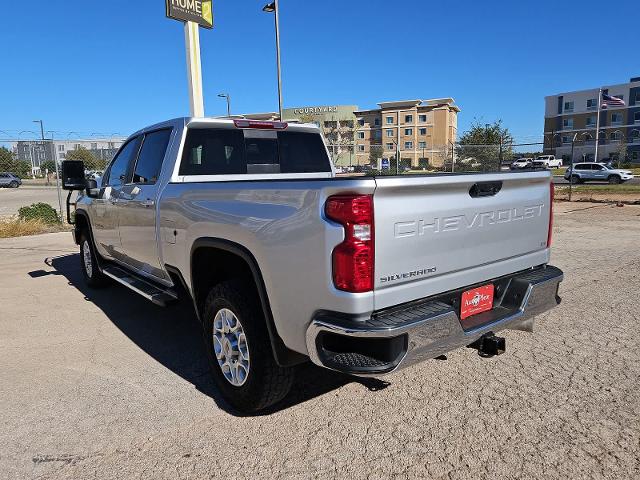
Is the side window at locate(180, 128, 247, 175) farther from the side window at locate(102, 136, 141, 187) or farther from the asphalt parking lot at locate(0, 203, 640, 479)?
the asphalt parking lot at locate(0, 203, 640, 479)

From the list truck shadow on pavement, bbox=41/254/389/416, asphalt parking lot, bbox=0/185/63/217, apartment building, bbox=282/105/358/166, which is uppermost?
apartment building, bbox=282/105/358/166

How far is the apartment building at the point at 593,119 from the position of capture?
71.3 m

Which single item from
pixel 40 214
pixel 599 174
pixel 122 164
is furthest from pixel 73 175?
pixel 599 174

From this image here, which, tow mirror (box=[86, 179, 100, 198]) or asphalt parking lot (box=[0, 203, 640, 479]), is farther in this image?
tow mirror (box=[86, 179, 100, 198])

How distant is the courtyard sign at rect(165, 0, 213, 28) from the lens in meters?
15.8

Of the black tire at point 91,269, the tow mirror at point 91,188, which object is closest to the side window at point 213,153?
the tow mirror at point 91,188

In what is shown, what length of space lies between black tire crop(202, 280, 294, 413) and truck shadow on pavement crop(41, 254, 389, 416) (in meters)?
0.18

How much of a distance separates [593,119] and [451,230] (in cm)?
9534

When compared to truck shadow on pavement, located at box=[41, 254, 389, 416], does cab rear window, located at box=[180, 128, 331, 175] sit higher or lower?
higher

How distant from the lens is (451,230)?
2.73m

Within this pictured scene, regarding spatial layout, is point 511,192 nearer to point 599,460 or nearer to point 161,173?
point 599,460

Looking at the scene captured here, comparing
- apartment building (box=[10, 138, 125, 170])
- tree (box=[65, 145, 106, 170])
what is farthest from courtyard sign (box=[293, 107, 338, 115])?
tree (box=[65, 145, 106, 170])

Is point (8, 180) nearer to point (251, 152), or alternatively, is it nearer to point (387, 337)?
point (251, 152)

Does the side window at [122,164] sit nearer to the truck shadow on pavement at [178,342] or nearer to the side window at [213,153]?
the side window at [213,153]
